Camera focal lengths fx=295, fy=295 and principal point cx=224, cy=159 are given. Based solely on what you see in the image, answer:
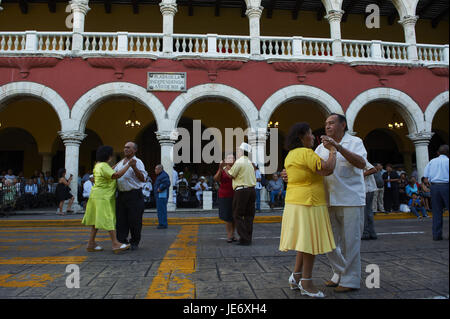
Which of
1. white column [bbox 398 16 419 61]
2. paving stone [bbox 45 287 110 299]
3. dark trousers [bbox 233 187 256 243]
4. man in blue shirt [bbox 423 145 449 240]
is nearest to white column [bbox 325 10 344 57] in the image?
white column [bbox 398 16 419 61]

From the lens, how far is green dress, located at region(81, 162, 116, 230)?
4.62 m

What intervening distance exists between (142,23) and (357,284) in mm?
15647

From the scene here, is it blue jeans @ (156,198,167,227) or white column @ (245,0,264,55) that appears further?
white column @ (245,0,264,55)

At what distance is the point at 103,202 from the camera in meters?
4.70

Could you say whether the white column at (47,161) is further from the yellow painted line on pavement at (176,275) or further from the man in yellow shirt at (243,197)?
the man in yellow shirt at (243,197)

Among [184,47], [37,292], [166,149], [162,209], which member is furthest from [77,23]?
[37,292]

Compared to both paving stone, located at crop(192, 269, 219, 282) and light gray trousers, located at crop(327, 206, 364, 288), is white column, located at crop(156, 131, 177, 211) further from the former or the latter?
light gray trousers, located at crop(327, 206, 364, 288)

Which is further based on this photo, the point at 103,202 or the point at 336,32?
the point at 336,32

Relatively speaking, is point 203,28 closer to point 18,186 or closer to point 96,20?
point 96,20

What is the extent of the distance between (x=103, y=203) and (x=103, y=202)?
17 mm

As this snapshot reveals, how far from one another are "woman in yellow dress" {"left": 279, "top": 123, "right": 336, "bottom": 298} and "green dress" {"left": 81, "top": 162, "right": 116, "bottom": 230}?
3.02 meters

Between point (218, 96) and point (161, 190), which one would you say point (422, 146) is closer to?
point (218, 96)

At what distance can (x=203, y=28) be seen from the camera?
15328mm

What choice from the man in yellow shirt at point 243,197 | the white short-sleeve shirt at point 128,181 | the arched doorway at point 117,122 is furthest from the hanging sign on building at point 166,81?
the white short-sleeve shirt at point 128,181
